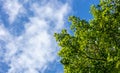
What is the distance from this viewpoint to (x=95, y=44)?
111 ft

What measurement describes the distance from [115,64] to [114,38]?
7.90ft

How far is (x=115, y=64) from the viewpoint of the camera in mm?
32219

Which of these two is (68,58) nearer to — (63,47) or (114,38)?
(63,47)

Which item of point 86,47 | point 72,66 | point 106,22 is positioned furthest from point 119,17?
point 72,66

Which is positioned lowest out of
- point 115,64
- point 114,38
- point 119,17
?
point 115,64

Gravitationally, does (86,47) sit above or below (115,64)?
above

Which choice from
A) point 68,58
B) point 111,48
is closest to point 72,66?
point 68,58

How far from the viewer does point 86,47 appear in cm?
3419

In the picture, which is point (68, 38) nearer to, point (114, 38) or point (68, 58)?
point (68, 58)

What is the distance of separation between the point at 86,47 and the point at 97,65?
2.20 m

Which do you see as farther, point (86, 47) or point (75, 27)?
point (75, 27)

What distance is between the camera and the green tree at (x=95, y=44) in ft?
107

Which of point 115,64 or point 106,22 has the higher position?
point 106,22

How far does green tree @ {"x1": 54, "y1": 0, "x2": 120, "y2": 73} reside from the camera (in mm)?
32500
